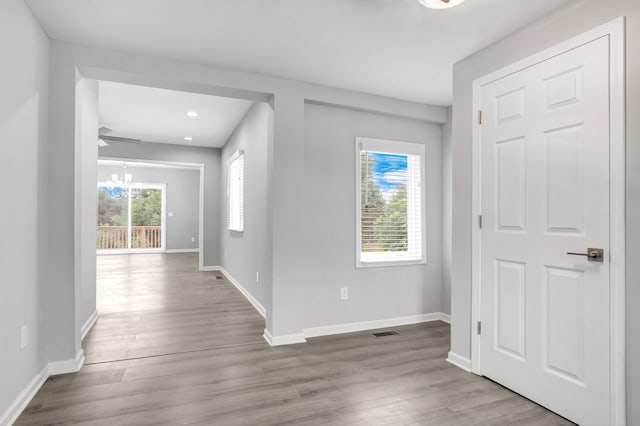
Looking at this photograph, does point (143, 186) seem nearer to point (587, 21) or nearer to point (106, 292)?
point (106, 292)

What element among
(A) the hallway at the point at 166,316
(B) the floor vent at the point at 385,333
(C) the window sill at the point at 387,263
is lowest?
(B) the floor vent at the point at 385,333

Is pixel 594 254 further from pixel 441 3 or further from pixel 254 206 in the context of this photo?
pixel 254 206

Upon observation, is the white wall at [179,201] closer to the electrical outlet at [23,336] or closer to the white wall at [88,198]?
the white wall at [88,198]

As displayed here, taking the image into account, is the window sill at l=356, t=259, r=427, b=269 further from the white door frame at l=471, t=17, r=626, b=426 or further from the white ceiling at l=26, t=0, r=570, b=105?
the white door frame at l=471, t=17, r=626, b=426

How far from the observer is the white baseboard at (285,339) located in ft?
10.3

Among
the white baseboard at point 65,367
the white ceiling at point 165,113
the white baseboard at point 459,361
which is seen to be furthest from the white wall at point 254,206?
the white baseboard at point 459,361

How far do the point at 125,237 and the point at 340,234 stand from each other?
382 inches

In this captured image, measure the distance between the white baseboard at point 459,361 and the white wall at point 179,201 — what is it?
10099 millimetres

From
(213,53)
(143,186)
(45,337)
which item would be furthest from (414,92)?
(143,186)

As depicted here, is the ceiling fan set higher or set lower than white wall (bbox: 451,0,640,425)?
higher

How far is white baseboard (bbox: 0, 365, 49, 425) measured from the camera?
74.4 inches

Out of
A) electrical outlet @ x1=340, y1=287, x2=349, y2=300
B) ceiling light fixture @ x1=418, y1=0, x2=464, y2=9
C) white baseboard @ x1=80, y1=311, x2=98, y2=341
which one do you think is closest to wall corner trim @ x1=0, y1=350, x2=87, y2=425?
white baseboard @ x1=80, y1=311, x2=98, y2=341

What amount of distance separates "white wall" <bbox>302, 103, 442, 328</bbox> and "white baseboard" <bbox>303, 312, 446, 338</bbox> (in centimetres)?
4

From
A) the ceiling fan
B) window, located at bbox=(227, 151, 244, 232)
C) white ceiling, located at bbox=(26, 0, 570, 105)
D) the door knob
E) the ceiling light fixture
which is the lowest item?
the door knob
